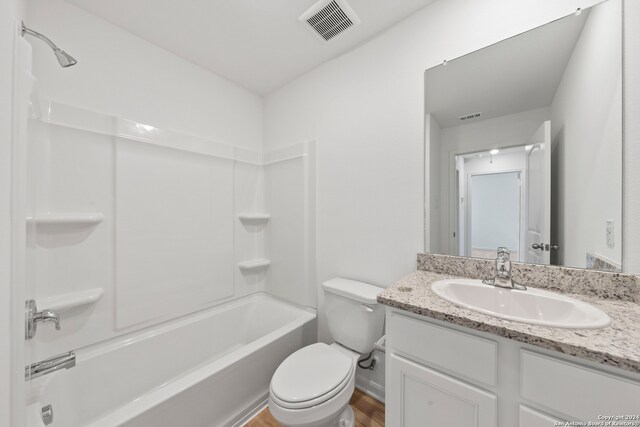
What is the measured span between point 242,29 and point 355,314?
6.58ft

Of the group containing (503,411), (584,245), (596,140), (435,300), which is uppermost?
(596,140)

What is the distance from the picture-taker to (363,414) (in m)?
1.48

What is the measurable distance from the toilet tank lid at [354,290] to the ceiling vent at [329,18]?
1681 millimetres

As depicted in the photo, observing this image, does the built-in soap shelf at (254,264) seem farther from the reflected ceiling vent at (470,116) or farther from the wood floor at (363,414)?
the reflected ceiling vent at (470,116)

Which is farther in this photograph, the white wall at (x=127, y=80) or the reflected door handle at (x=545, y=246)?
the white wall at (x=127, y=80)

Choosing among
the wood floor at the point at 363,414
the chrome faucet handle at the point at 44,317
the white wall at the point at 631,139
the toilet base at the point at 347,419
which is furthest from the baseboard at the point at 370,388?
the chrome faucet handle at the point at 44,317

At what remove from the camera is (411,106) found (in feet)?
4.67

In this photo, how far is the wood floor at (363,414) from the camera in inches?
55.6

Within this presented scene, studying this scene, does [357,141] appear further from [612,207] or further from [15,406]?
[15,406]

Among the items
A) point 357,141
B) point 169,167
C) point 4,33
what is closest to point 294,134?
point 357,141

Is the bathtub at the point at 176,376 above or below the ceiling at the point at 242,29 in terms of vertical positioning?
below

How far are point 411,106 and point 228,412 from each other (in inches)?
83.8

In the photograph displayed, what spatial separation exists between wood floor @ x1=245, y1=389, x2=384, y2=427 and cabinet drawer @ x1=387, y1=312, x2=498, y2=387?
2.81ft

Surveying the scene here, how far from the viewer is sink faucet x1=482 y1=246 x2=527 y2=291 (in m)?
1.04
